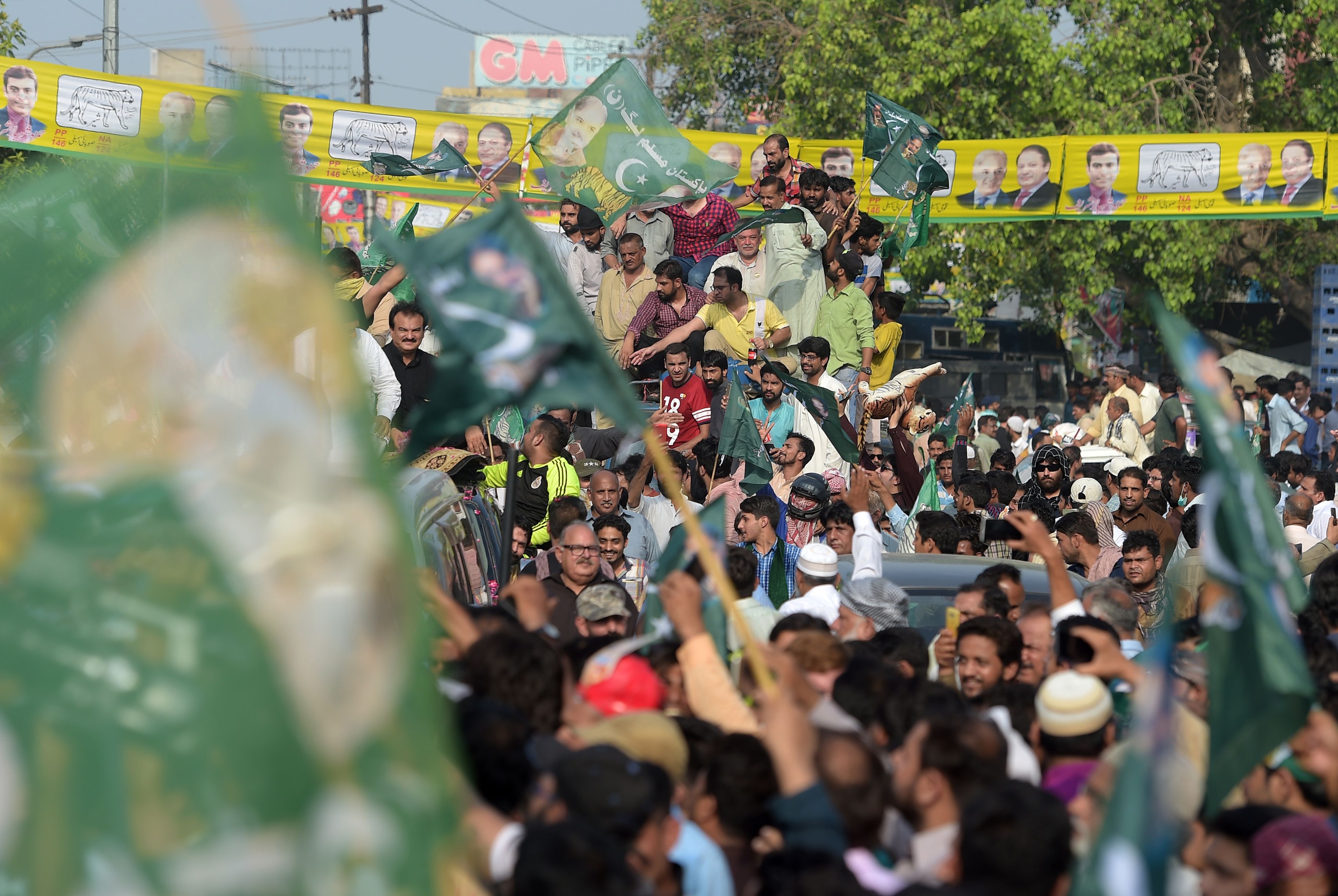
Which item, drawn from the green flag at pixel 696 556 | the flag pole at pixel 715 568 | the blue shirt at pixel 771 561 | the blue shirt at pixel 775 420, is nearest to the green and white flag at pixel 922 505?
the blue shirt at pixel 775 420

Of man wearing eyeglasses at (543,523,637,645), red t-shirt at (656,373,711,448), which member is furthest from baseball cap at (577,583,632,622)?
red t-shirt at (656,373,711,448)

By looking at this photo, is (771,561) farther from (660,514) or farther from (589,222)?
(589,222)

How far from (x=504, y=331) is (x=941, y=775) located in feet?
4.63

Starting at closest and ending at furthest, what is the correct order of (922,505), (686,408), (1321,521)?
(686,408) → (922,505) → (1321,521)

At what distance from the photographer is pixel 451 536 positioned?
247 inches

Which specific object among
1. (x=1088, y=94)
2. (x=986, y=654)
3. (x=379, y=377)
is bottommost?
(x=986, y=654)

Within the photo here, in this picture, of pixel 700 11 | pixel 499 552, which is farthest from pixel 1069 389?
pixel 499 552

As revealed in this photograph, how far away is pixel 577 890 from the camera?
9.17 ft

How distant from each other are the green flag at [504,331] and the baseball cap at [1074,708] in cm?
149

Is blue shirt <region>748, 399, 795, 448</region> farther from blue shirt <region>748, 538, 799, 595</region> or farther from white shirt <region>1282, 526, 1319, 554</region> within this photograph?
white shirt <region>1282, 526, 1319, 554</region>

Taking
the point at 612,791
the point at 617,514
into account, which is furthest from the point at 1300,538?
the point at 612,791

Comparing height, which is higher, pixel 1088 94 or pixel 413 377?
pixel 1088 94

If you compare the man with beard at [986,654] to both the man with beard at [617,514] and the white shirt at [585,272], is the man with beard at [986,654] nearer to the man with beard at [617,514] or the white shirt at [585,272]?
the man with beard at [617,514]

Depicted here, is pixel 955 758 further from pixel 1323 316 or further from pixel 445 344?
pixel 1323 316
